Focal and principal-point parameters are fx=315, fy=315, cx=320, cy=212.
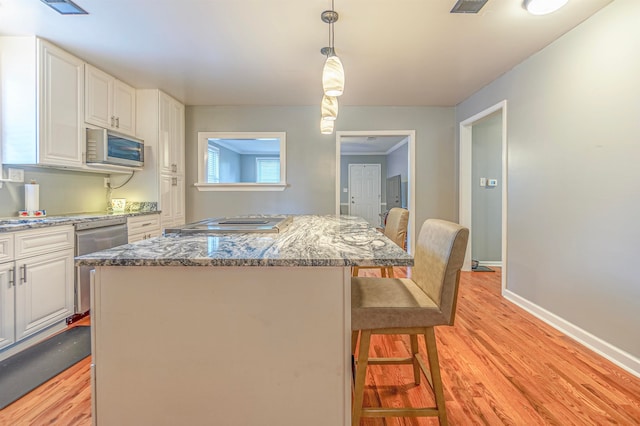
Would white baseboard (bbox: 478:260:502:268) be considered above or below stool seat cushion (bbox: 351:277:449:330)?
below

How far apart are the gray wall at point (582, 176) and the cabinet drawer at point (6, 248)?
3.79 metres

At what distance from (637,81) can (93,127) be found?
413cm

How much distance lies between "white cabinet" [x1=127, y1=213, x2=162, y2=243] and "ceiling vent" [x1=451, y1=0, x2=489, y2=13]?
127 inches

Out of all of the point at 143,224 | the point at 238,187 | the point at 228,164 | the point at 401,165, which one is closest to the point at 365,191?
the point at 401,165

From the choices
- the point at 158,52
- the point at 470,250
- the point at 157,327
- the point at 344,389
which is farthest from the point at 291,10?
the point at 470,250

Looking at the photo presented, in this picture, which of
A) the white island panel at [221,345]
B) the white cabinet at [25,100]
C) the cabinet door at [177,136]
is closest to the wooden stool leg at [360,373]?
the white island panel at [221,345]

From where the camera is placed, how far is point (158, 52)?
8.94 ft

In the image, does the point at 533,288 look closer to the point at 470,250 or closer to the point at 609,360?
the point at 609,360

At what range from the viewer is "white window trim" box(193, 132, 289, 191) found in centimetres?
431

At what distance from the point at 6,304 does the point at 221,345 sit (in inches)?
73.5

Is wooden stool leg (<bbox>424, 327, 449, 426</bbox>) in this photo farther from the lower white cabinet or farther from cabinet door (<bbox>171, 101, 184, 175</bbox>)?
cabinet door (<bbox>171, 101, 184, 175</bbox>)

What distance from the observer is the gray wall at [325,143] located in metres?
4.31

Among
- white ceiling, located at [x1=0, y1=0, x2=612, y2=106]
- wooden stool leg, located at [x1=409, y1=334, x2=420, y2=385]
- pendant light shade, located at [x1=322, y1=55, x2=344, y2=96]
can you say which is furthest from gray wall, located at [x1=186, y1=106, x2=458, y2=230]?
wooden stool leg, located at [x1=409, y1=334, x2=420, y2=385]

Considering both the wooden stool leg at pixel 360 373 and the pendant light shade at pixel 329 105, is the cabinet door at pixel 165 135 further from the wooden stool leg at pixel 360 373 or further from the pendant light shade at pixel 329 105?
the wooden stool leg at pixel 360 373
